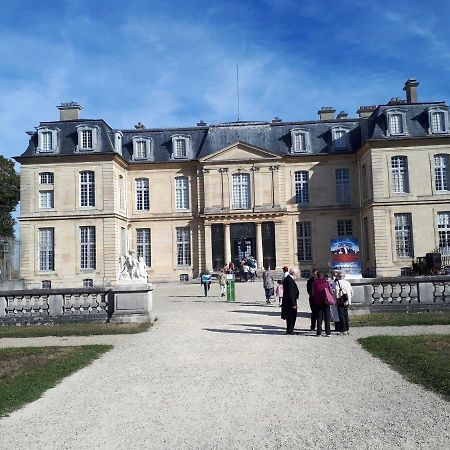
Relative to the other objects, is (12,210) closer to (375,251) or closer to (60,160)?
(60,160)

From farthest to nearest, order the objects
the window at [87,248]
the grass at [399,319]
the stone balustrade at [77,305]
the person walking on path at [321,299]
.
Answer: the window at [87,248] → the stone balustrade at [77,305] → the grass at [399,319] → the person walking on path at [321,299]

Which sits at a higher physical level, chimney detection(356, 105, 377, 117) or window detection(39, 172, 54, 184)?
chimney detection(356, 105, 377, 117)

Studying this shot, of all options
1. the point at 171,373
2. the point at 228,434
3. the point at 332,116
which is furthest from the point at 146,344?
the point at 332,116

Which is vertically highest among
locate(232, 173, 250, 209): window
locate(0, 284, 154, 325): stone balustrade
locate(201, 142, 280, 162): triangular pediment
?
locate(201, 142, 280, 162): triangular pediment

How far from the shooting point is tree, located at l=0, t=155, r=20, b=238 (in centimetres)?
4328

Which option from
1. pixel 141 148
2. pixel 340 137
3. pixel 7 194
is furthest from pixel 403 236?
pixel 7 194

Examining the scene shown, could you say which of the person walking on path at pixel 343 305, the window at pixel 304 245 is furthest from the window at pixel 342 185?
the person walking on path at pixel 343 305

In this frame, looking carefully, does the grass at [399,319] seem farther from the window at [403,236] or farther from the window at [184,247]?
the window at [184,247]

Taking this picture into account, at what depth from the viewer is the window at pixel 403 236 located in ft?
99.5

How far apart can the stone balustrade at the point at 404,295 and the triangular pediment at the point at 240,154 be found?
2134 cm

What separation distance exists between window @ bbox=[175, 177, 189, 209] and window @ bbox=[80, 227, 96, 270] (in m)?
6.13

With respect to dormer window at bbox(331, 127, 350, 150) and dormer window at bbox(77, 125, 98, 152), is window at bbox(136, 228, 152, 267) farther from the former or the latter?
dormer window at bbox(331, 127, 350, 150)

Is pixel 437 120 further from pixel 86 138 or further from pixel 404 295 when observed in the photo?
pixel 86 138

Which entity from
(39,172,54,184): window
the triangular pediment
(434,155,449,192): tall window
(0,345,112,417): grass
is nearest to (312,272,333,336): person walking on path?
(0,345,112,417): grass
